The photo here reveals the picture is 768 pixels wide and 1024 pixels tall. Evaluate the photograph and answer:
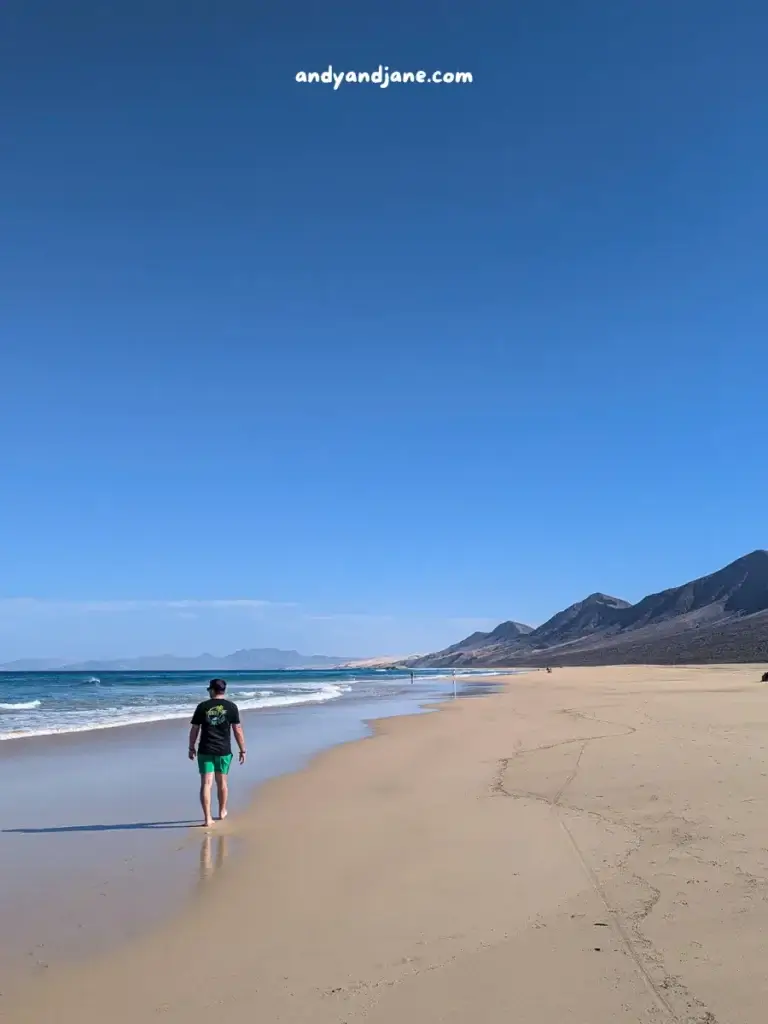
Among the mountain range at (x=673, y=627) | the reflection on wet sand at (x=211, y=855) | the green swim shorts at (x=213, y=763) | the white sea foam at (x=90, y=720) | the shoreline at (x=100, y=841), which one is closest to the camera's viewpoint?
the shoreline at (x=100, y=841)

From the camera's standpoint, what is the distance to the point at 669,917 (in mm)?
5262

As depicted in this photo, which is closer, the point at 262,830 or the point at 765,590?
the point at 262,830

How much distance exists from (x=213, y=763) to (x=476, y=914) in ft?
15.5

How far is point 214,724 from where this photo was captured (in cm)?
928

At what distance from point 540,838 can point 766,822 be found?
2426mm

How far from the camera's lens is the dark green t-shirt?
30.4 feet

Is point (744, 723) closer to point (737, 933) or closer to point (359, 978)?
point (737, 933)

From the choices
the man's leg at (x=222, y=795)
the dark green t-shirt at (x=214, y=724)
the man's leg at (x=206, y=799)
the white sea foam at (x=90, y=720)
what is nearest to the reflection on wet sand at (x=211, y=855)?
the man's leg at (x=206, y=799)

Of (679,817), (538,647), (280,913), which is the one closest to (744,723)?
(679,817)

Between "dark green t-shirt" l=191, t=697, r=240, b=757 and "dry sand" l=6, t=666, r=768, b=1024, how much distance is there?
1017 millimetres

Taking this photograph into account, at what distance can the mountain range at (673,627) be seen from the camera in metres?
81.7

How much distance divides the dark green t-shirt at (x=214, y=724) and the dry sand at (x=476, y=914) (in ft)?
3.34

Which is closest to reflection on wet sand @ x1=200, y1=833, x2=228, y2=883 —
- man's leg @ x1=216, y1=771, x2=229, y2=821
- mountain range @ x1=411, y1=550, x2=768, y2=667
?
man's leg @ x1=216, y1=771, x2=229, y2=821

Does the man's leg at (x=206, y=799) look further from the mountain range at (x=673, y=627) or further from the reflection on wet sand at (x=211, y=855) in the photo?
the mountain range at (x=673, y=627)
